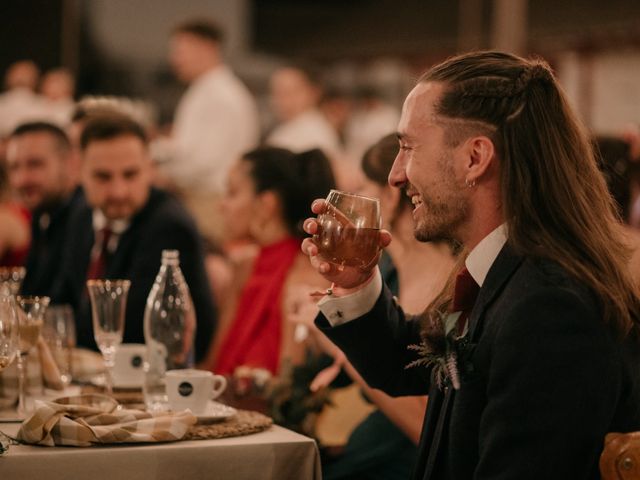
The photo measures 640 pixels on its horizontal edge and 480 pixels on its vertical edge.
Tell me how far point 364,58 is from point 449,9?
4.90ft

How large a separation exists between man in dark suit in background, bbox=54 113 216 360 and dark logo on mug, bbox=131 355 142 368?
1356 millimetres

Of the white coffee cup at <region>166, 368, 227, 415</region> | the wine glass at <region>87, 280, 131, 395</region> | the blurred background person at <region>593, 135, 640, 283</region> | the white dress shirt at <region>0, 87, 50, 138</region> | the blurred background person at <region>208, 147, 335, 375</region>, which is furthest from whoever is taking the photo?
the white dress shirt at <region>0, 87, 50, 138</region>

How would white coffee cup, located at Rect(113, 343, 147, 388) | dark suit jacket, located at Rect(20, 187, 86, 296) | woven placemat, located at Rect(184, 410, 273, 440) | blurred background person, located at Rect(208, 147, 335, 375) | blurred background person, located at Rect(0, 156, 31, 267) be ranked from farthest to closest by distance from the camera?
blurred background person, located at Rect(0, 156, 31, 267)
dark suit jacket, located at Rect(20, 187, 86, 296)
blurred background person, located at Rect(208, 147, 335, 375)
white coffee cup, located at Rect(113, 343, 147, 388)
woven placemat, located at Rect(184, 410, 273, 440)

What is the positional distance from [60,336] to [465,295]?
3.77 feet

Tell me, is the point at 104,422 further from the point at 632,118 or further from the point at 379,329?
the point at 632,118

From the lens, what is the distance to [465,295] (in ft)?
6.23

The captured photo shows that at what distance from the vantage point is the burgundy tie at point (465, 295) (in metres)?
1.89

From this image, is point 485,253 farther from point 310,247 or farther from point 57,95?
point 57,95

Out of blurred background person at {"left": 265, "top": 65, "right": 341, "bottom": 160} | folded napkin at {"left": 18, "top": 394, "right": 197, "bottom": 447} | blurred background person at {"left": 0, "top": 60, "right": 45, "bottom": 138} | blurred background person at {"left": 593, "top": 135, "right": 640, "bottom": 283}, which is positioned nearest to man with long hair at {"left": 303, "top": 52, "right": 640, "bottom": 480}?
folded napkin at {"left": 18, "top": 394, "right": 197, "bottom": 447}

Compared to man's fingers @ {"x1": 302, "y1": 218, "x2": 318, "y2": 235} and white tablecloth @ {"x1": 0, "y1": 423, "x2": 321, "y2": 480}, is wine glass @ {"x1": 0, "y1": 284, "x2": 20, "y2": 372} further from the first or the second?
man's fingers @ {"x1": 302, "y1": 218, "x2": 318, "y2": 235}

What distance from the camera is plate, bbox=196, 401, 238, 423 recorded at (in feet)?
6.71

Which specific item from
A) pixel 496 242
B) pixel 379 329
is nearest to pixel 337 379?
pixel 379 329

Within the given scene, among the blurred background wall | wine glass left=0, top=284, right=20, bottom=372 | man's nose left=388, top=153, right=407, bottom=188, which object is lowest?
wine glass left=0, top=284, right=20, bottom=372

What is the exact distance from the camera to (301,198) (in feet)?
12.6
